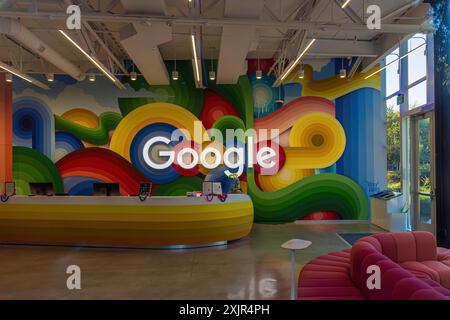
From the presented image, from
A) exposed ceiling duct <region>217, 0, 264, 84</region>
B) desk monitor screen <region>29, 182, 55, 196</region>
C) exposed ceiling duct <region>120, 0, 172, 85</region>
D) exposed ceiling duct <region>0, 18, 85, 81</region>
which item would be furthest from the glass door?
exposed ceiling duct <region>0, 18, 85, 81</region>

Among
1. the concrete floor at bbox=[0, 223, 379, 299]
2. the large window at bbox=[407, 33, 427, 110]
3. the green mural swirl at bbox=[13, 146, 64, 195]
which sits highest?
the large window at bbox=[407, 33, 427, 110]

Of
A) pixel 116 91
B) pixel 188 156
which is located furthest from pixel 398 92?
pixel 116 91

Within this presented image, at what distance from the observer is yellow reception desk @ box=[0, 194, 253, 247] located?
253 inches

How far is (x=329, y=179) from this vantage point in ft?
31.8

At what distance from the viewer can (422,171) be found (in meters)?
8.12

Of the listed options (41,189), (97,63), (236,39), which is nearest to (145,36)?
(97,63)

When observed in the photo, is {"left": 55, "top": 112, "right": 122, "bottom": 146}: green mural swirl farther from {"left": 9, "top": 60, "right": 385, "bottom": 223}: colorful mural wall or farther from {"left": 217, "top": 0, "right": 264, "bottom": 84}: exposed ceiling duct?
{"left": 217, "top": 0, "right": 264, "bottom": 84}: exposed ceiling duct

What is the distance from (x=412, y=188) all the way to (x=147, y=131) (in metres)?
7.48

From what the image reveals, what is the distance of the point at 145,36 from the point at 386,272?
18.8 ft

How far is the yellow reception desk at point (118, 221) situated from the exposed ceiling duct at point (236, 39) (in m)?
3.25

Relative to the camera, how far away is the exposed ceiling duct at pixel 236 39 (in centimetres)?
542

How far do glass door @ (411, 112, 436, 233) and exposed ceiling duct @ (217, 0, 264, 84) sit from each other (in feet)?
15.4

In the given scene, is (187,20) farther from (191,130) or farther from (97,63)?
(191,130)

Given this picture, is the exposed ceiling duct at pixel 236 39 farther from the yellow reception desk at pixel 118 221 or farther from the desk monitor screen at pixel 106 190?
the desk monitor screen at pixel 106 190
